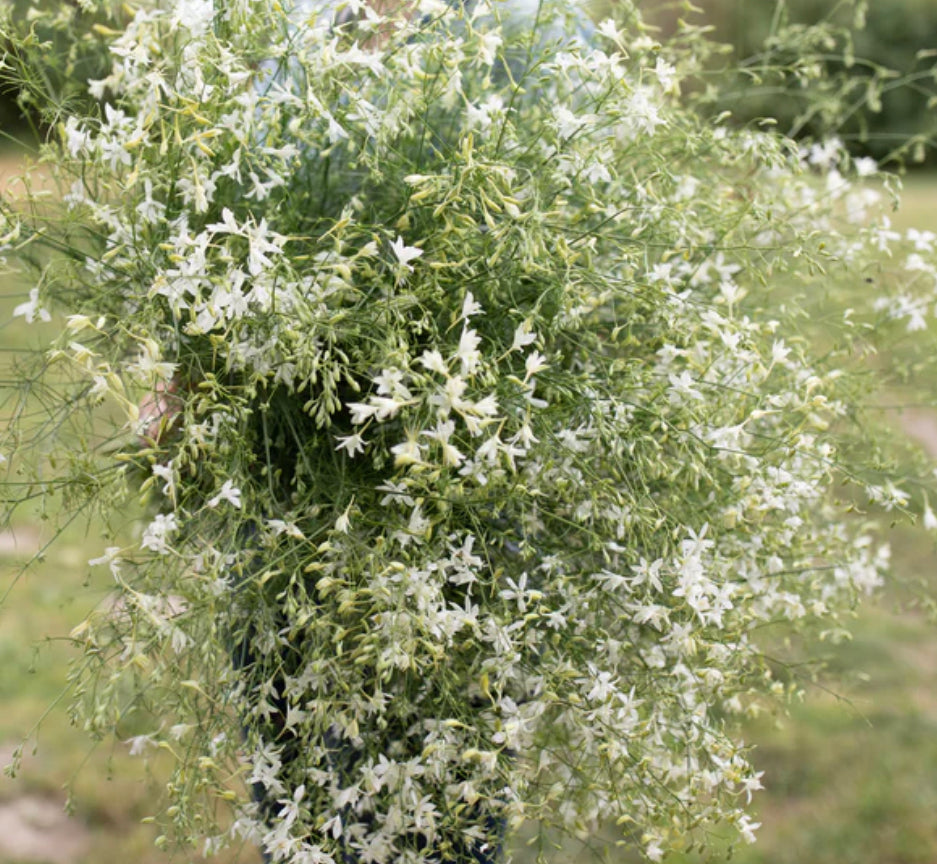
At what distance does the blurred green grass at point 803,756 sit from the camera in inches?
97.6

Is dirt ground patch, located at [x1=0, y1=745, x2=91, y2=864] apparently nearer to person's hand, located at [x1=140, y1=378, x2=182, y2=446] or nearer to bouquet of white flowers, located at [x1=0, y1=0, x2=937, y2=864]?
bouquet of white flowers, located at [x1=0, y1=0, x2=937, y2=864]

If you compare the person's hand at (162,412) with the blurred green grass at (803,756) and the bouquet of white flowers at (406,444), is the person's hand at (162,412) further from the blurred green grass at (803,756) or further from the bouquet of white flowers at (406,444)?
the blurred green grass at (803,756)

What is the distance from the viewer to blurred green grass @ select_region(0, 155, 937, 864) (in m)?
2.48

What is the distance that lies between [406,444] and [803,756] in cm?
207

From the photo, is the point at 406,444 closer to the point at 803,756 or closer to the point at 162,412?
the point at 162,412

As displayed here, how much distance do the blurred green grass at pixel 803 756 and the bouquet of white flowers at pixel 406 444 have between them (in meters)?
0.80

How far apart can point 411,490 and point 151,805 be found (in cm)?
173

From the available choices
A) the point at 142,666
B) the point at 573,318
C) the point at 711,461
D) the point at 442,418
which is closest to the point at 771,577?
the point at 711,461

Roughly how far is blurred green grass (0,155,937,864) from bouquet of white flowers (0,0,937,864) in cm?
80

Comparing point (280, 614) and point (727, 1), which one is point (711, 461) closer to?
point (280, 614)

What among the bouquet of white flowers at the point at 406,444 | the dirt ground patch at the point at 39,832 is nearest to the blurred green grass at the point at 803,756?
the dirt ground patch at the point at 39,832

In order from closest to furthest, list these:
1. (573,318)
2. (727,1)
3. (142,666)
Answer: (142,666) → (573,318) → (727,1)

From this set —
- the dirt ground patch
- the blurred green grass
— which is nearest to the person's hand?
the blurred green grass

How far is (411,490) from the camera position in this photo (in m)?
1.26
